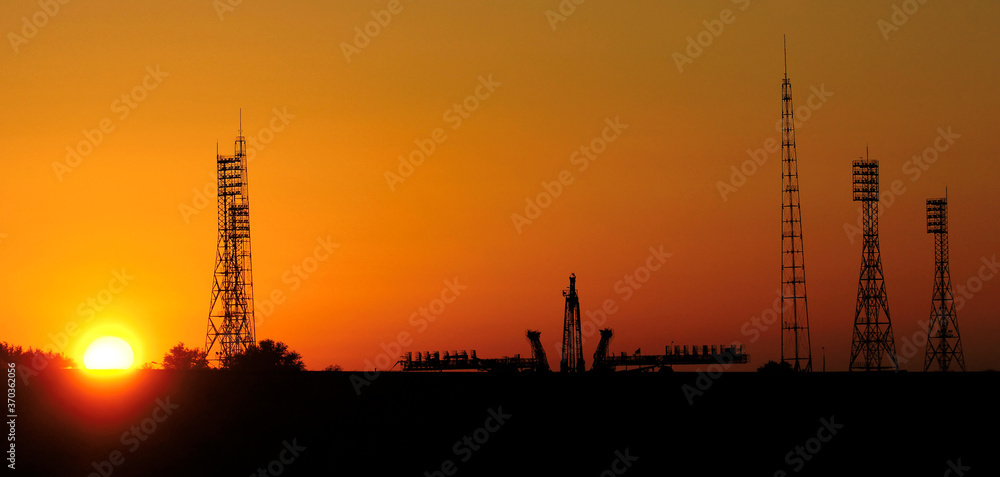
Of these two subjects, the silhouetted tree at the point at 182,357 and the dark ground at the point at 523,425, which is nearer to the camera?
the dark ground at the point at 523,425

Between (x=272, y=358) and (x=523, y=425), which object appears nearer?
(x=523, y=425)

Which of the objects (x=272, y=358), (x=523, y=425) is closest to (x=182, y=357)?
(x=272, y=358)

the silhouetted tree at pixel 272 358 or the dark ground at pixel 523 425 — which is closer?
the dark ground at pixel 523 425

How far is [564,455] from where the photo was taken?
76.8m

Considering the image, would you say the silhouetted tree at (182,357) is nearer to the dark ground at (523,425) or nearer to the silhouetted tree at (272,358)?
the silhouetted tree at (272,358)

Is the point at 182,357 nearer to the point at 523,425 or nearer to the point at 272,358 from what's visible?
the point at 272,358

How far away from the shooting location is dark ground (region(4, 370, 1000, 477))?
246 ft

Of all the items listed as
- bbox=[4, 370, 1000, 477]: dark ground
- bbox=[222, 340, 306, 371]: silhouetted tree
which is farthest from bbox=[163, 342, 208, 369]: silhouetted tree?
bbox=[4, 370, 1000, 477]: dark ground

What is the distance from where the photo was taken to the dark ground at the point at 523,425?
2948 inches

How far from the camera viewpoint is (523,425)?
8106cm

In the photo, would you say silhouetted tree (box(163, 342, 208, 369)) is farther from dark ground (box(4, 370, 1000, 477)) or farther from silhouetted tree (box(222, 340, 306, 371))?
dark ground (box(4, 370, 1000, 477))

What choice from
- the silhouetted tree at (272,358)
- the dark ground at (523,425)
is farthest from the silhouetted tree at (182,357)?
the dark ground at (523,425)

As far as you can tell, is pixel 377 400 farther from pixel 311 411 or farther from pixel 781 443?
pixel 781 443

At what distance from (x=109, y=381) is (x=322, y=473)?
26436 millimetres
